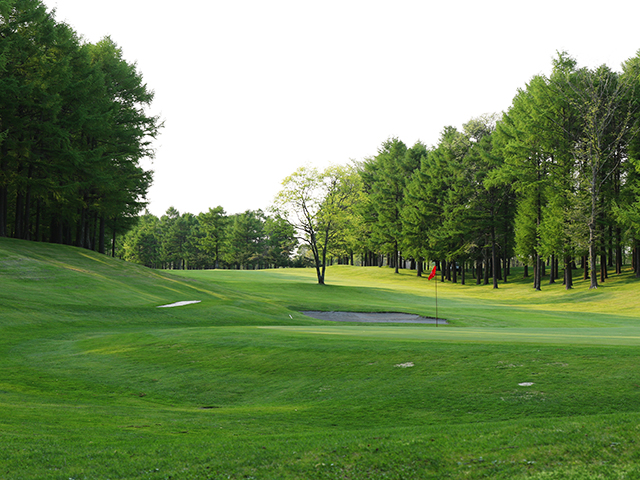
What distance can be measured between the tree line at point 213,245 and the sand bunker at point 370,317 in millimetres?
76804

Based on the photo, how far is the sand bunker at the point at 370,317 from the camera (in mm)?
27444

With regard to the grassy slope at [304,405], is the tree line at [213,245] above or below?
above

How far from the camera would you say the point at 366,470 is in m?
5.31

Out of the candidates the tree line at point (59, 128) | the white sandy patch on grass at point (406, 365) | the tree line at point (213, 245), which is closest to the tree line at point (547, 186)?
the tree line at point (59, 128)

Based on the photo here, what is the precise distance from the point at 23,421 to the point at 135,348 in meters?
7.71

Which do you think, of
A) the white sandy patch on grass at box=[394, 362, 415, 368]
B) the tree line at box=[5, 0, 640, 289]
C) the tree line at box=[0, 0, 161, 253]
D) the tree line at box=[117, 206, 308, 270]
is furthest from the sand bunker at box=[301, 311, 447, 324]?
the tree line at box=[117, 206, 308, 270]

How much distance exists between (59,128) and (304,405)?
34167mm

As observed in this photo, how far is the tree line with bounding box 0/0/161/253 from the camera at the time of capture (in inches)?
1367

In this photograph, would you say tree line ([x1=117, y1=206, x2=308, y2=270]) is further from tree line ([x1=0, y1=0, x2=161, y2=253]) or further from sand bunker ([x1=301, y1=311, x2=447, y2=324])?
sand bunker ([x1=301, y1=311, x2=447, y2=324])

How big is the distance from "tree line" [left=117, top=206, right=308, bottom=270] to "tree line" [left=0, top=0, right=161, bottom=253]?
62.6 metres

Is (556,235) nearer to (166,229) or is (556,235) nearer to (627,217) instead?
(627,217)

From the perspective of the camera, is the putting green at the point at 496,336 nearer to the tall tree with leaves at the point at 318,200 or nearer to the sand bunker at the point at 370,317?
the sand bunker at the point at 370,317

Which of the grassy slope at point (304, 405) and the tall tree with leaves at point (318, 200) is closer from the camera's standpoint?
the grassy slope at point (304, 405)

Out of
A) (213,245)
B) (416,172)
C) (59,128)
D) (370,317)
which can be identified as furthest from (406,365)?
(213,245)
